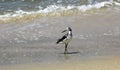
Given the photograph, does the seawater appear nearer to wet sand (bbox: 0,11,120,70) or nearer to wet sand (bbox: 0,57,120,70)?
wet sand (bbox: 0,11,120,70)

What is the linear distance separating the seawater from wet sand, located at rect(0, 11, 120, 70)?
0.78 meters

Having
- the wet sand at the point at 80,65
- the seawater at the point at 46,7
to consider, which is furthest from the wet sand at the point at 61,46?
the seawater at the point at 46,7

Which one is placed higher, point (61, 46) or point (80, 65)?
point (80, 65)

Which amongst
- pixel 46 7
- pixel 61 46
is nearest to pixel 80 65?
pixel 61 46

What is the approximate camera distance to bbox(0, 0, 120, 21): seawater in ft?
50.0

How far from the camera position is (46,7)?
632 inches

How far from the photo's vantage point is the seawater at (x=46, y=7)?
15.2 m

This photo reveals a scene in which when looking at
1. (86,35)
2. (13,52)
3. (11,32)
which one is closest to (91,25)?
(86,35)

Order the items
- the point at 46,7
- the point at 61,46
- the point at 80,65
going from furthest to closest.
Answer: the point at 46,7, the point at 61,46, the point at 80,65

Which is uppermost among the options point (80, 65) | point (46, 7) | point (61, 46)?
point (80, 65)

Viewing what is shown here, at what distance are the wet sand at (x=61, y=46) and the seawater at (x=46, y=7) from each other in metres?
0.78

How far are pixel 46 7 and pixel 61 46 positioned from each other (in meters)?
4.34

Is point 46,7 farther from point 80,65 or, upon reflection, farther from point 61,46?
point 80,65

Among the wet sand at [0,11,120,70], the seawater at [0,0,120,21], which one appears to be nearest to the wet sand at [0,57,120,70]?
the wet sand at [0,11,120,70]
